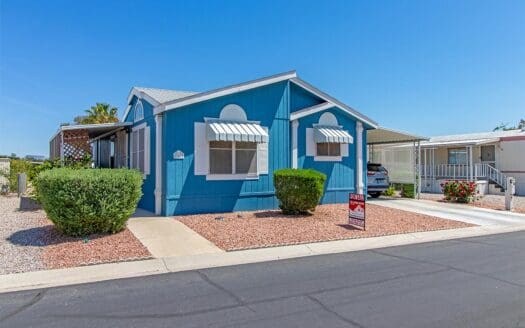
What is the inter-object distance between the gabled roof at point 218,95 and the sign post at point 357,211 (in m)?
4.59

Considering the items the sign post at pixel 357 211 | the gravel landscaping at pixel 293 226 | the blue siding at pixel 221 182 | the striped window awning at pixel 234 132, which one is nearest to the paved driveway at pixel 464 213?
the gravel landscaping at pixel 293 226

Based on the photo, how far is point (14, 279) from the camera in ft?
20.1

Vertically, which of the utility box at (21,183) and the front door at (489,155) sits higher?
the front door at (489,155)

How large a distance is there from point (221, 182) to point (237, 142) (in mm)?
1476

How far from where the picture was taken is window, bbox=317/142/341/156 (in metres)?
14.9

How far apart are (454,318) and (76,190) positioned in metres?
7.47

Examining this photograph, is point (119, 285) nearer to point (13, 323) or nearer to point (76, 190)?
point (13, 323)

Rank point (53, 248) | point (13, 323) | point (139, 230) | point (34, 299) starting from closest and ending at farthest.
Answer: point (13, 323), point (34, 299), point (53, 248), point (139, 230)

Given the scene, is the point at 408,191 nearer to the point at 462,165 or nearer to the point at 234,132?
the point at 462,165

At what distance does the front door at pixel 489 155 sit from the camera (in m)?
25.1

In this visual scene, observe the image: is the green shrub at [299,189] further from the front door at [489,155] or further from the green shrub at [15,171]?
the front door at [489,155]

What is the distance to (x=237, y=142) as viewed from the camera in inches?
512

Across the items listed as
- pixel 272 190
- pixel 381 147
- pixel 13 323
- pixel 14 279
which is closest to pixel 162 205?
pixel 272 190

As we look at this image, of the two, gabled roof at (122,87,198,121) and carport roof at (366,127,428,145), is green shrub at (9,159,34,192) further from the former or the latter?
carport roof at (366,127,428,145)
